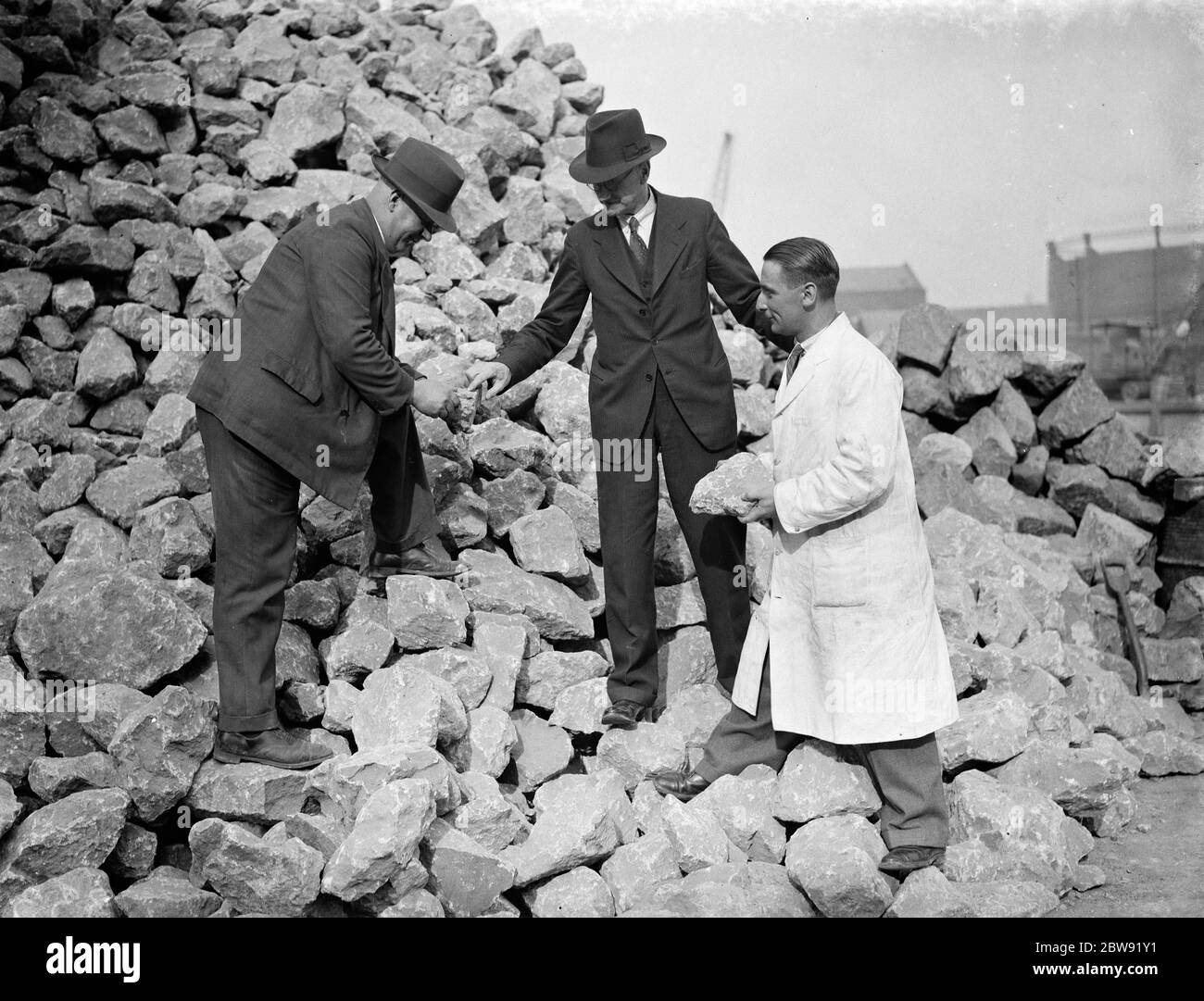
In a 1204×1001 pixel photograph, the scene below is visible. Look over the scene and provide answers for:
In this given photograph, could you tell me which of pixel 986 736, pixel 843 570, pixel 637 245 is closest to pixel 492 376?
pixel 637 245

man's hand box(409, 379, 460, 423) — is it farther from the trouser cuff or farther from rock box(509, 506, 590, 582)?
the trouser cuff

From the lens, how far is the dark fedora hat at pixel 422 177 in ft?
14.2

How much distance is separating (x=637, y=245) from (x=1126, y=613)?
12.9 ft

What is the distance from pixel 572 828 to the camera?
13.1 ft

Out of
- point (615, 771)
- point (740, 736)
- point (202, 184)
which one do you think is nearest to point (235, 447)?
point (615, 771)

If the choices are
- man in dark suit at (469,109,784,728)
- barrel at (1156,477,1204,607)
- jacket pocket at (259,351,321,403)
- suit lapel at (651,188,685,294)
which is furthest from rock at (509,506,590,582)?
barrel at (1156,477,1204,607)

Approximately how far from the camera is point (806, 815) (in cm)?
411

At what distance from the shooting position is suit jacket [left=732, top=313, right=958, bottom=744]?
3.88 meters

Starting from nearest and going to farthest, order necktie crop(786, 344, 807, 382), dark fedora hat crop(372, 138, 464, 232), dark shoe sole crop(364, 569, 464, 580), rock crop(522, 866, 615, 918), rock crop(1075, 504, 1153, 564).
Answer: rock crop(522, 866, 615, 918), necktie crop(786, 344, 807, 382), dark fedora hat crop(372, 138, 464, 232), dark shoe sole crop(364, 569, 464, 580), rock crop(1075, 504, 1153, 564)

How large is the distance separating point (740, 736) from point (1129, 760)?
1898 millimetres

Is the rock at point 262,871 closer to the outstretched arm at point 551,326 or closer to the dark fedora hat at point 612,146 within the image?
the outstretched arm at point 551,326

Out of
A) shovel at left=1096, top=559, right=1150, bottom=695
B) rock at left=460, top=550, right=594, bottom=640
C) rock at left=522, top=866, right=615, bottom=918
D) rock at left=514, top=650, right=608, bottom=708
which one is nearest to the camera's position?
rock at left=522, top=866, right=615, bottom=918

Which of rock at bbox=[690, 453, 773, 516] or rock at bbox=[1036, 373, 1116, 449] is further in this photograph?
rock at bbox=[1036, 373, 1116, 449]

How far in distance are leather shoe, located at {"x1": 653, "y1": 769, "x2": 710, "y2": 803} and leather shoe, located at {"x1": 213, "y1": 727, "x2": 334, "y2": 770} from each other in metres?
1.26
